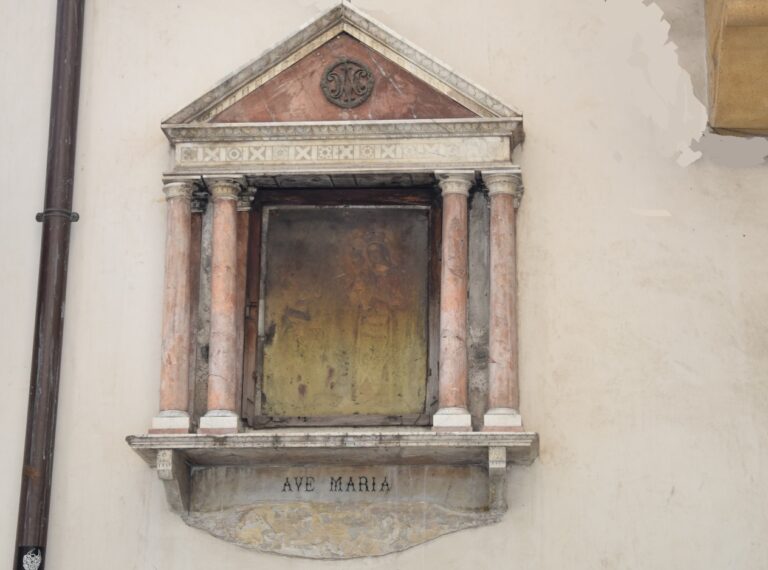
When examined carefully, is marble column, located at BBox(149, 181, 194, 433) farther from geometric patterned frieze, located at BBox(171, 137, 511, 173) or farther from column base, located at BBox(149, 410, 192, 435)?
geometric patterned frieze, located at BBox(171, 137, 511, 173)

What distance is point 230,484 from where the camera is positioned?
1217 centimetres

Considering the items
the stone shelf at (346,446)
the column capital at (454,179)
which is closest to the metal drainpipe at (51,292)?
the stone shelf at (346,446)

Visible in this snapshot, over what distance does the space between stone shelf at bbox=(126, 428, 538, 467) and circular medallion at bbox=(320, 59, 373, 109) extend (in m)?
2.42

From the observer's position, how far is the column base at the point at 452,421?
11820mm

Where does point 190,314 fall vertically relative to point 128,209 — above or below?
below

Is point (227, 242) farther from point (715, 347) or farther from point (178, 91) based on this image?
point (715, 347)

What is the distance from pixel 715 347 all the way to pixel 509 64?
261 centimetres

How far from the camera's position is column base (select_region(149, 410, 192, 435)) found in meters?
12.0

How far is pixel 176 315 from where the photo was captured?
12281 mm

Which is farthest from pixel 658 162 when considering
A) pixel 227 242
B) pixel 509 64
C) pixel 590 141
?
pixel 227 242

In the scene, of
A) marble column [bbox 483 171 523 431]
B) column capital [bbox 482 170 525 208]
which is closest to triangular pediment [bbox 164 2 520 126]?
column capital [bbox 482 170 525 208]

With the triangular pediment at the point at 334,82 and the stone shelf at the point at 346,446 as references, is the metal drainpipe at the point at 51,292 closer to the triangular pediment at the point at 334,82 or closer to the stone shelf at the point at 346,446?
the stone shelf at the point at 346,446

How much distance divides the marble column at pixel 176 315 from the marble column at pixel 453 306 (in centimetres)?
181

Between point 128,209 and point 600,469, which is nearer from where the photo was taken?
point 600,469
